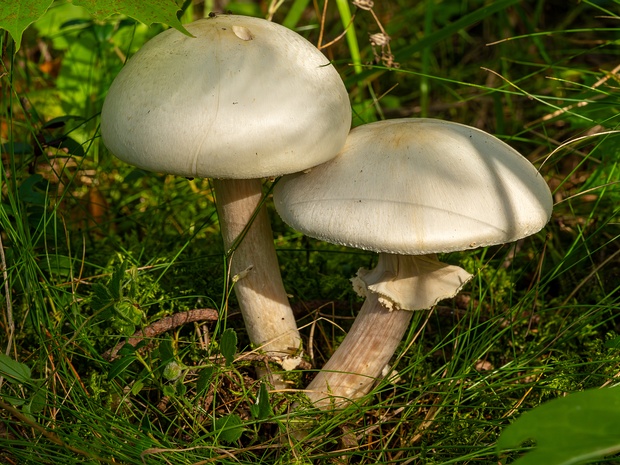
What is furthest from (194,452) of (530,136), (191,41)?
(530,136)

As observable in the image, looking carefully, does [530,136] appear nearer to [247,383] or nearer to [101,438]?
[247,383]

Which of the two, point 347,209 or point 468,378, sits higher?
point 347,209

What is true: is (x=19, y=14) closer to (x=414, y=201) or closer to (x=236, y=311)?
(x=414, y=201)

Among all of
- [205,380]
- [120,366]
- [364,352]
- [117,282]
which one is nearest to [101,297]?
[117,282]

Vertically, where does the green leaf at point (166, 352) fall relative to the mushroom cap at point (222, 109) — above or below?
below

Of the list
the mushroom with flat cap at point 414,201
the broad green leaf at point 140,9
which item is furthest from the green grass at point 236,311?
the broad green leaf at point 140,9

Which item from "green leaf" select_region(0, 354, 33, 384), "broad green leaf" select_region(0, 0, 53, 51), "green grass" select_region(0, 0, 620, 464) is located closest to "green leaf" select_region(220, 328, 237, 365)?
"green grass" select_region(0, 0, 620, 464)

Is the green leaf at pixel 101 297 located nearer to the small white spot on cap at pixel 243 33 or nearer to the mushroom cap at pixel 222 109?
the mushroom cap at pixel 222 109
